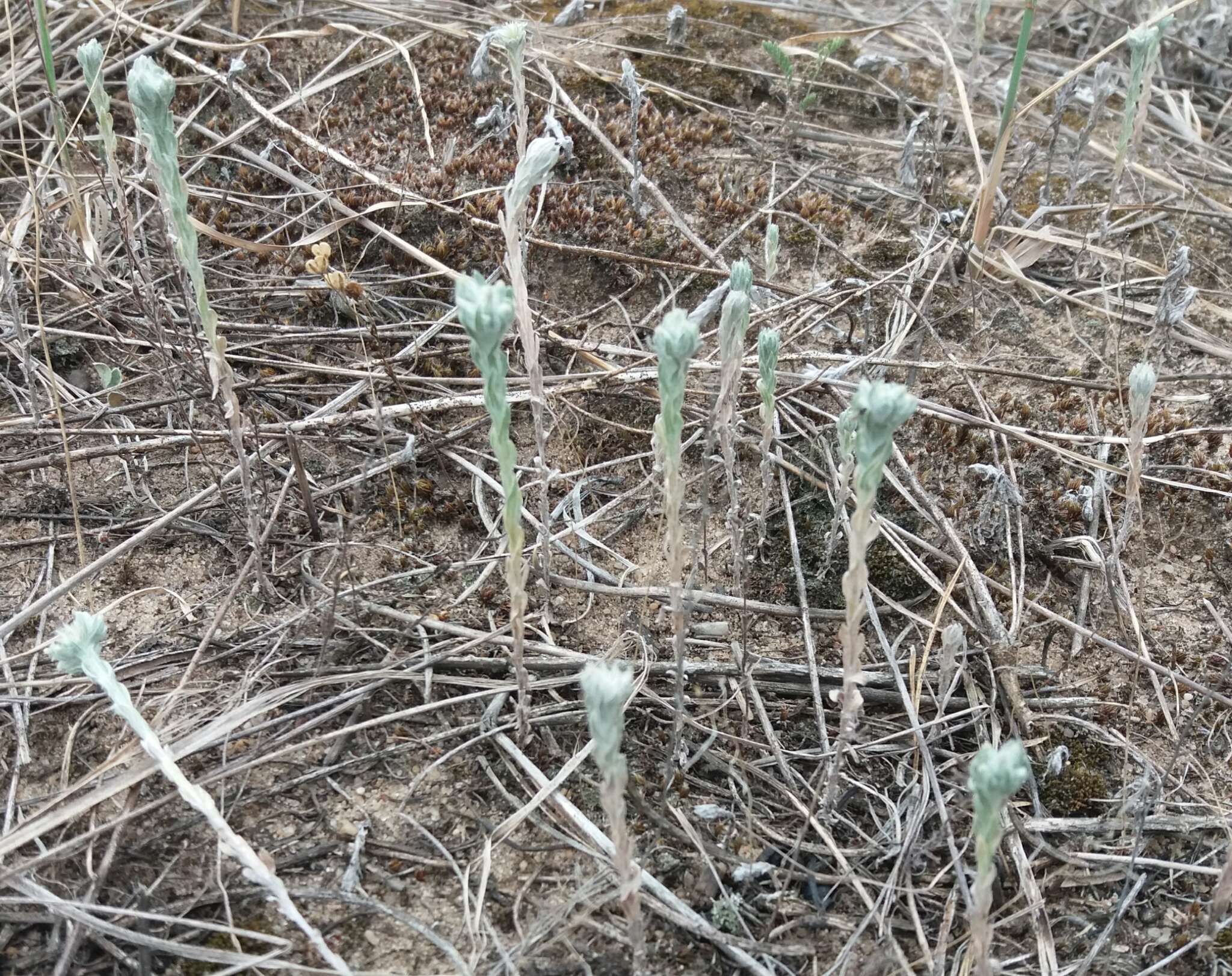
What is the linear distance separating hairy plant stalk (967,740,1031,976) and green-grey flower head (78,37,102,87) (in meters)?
2.49

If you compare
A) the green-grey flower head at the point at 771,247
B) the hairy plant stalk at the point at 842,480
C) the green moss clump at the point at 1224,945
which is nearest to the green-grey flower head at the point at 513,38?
the green-grey flower head at the point at 771,247

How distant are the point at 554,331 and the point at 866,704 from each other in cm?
150

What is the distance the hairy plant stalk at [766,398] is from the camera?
2.09 m

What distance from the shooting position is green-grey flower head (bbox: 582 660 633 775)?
1.35m

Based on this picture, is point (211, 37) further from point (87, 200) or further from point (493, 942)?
point (493, 942)

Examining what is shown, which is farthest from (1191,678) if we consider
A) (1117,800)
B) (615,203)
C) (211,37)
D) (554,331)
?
(211,37)

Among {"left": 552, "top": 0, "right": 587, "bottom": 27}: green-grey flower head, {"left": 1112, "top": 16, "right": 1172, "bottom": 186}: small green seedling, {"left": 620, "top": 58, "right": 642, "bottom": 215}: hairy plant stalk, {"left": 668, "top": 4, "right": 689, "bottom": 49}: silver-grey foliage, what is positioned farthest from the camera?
{"left": 552, "top": 0, "right": 587, "bottom": 27}: green-grey flower head

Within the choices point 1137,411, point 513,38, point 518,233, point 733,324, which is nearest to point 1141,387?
point 1137,411

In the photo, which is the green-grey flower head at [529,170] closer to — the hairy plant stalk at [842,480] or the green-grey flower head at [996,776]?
the hairy plant stalk at [842,480]

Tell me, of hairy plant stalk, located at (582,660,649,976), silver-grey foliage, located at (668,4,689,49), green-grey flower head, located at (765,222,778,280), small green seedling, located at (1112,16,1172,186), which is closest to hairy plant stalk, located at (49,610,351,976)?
hairy plant stalk, located at (582,660,649,976)

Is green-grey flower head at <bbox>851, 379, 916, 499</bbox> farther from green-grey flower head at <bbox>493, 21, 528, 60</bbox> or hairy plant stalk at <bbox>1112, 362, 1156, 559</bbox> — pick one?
green-grey flower head at <bbox>493, 21, 528, 60</bbox>

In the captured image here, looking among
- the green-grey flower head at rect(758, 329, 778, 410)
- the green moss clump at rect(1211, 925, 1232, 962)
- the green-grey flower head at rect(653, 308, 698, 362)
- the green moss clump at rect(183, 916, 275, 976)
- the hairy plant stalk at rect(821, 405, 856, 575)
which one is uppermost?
the green-grey flower head at rect(653, 308, 698, 362)

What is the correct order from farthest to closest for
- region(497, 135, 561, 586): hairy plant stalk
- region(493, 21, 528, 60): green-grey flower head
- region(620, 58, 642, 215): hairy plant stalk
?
region(620, 58, 642, 215): hairy plant stalk, region(493, 21, 528, 60): green-grey flower head, region(497, 135, 561, 586): hairy plant stalk

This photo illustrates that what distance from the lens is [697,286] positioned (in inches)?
123
